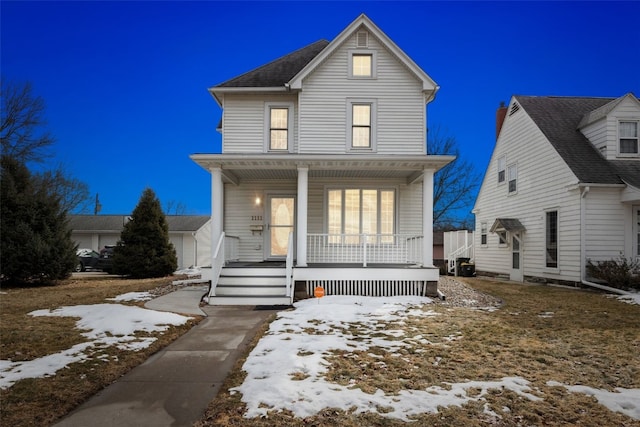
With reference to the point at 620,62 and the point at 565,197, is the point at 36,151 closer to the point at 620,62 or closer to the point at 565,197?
the point at 565,197

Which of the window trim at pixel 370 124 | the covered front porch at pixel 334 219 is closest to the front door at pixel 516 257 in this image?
the covered front porch at pixel 334 219

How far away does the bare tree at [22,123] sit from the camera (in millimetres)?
21766

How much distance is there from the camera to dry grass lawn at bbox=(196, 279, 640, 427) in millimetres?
3365

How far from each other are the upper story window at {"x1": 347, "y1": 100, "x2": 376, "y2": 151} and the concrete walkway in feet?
22.8

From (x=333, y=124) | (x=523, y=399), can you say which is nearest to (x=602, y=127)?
(x=333, y=124)

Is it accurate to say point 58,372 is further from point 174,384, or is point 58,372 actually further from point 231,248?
point 231,248

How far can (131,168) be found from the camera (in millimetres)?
168125

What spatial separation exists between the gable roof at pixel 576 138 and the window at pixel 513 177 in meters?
2.50

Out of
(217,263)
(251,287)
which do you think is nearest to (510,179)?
(251,287)

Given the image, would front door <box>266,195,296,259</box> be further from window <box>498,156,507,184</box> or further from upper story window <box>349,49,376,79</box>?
window <box>498,156,507,184</box>

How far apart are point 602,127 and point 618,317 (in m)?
9.10

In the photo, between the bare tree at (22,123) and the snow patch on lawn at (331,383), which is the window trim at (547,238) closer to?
the snow patch on lawn at (331,383)

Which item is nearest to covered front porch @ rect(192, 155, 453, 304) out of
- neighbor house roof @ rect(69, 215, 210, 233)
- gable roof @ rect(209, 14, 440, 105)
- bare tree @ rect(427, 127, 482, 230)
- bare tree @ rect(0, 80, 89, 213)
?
gable roof @ rect(209, 14, 440, 105)

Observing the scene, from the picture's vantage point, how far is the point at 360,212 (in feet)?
41.7
